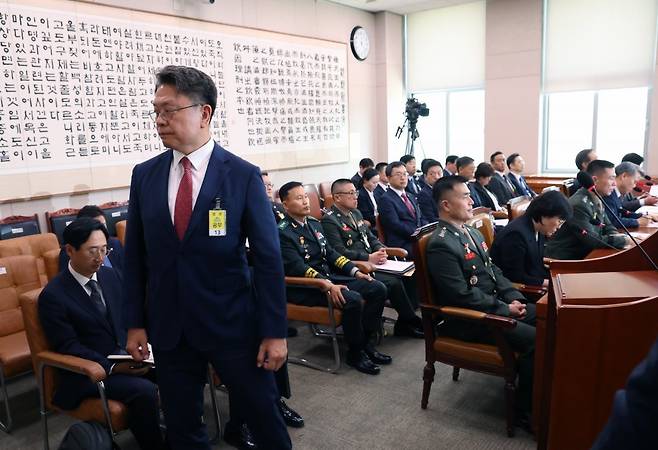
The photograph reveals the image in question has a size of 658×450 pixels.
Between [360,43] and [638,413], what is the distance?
23.4 feet

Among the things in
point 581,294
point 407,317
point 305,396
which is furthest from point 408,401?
point 581,294

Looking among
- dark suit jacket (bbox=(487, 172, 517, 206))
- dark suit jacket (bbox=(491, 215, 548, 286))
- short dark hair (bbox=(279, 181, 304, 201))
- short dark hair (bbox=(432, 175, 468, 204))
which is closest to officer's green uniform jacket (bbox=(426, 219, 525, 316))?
short dark hair (bbox=(432, 175, 468, 204))

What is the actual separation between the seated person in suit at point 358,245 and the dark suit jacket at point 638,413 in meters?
2.74

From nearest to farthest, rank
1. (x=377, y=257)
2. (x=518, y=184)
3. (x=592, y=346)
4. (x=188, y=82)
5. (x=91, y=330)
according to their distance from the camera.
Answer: (x=592, y=346) → (x=188, y=82) → (x=91, y=330) → (x=377, y=257) → (x=518, y=184)

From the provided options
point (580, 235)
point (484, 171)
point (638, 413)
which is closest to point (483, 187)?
point (484, 171)

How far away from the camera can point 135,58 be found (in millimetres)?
4363

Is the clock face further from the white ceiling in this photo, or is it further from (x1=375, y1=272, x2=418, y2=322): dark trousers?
(x1=375, y1=272, x2=418, y2=322): dark trousers

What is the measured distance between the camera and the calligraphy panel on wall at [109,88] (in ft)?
11.9

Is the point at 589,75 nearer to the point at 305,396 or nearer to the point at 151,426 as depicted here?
the point at 305,396

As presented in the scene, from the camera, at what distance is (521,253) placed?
271cm

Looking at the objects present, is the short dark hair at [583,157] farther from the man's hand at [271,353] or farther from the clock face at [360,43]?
the man's hand at [271,353]

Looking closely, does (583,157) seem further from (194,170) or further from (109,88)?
(194,170)

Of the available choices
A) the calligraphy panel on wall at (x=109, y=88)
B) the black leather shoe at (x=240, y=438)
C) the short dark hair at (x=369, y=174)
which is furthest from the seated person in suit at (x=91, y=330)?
the short dark hair at (x=369, y=174)

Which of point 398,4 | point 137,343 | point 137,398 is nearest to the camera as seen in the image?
point 137,343
